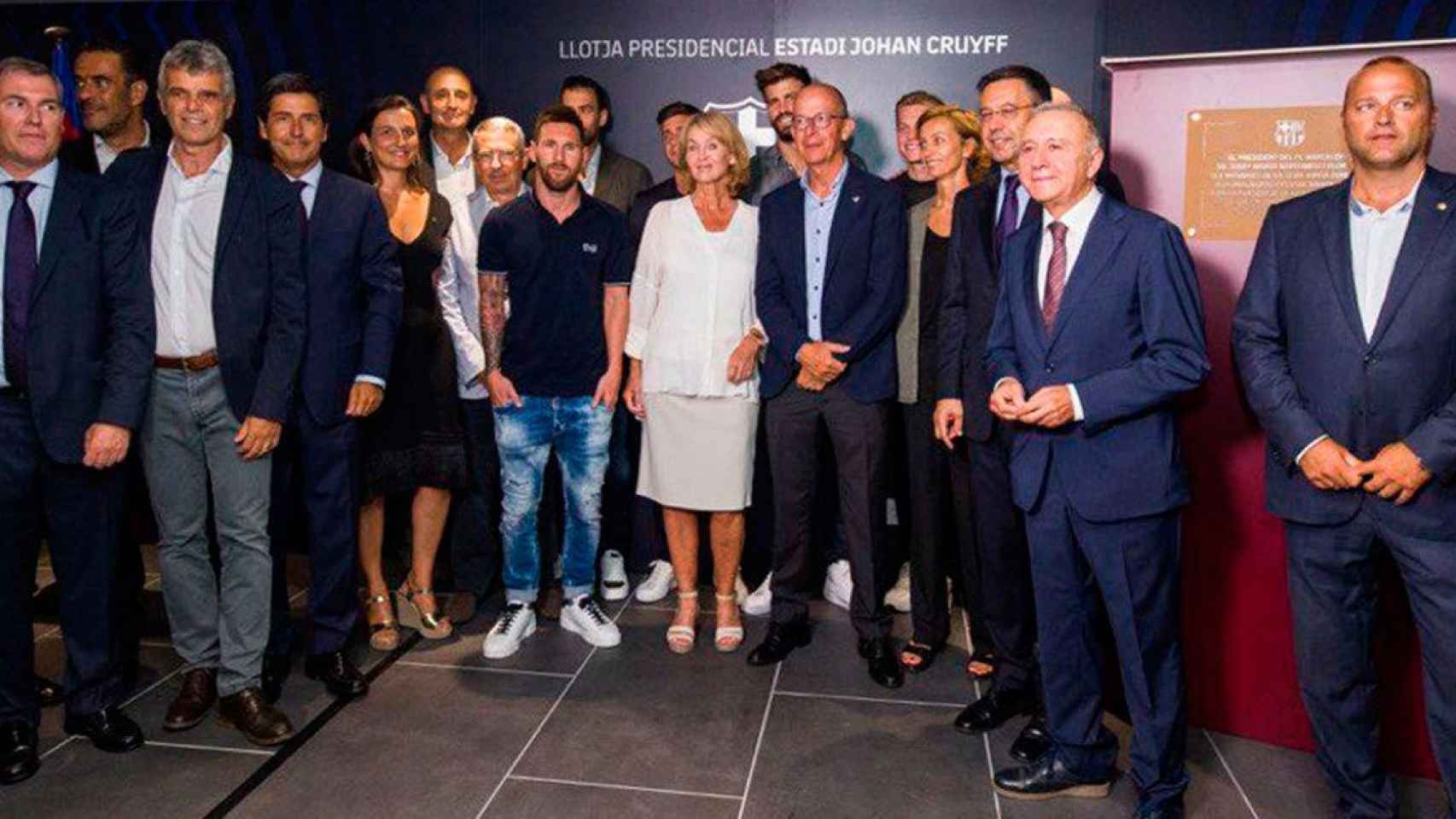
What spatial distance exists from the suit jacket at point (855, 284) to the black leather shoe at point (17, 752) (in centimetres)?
242

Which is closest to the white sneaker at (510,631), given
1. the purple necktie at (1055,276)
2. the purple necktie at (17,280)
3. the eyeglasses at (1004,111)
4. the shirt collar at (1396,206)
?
A: the purple necktie at (17,280)

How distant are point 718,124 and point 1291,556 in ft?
6.88

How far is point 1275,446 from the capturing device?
259 cm

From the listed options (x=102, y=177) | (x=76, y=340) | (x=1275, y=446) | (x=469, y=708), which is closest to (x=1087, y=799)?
(x=1275, y=446)

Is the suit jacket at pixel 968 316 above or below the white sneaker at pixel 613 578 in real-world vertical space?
above

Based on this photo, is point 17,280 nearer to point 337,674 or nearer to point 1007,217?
point 337,674

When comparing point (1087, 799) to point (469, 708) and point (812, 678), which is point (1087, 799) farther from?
point (469, 708)

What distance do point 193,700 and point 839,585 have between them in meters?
2.34

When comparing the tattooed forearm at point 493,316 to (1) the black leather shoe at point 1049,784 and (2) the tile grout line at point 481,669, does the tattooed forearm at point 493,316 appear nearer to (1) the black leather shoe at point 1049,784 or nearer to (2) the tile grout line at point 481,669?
(2) the tile grout line at point 481,669

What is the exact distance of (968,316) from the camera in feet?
10.4

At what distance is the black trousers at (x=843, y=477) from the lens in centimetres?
358

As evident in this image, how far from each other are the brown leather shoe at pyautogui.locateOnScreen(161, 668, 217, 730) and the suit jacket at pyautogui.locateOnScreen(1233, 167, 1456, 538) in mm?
3031

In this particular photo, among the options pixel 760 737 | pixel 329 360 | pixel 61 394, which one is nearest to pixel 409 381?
pixel 329 360

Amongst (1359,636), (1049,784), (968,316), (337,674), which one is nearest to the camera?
(1359,636)
